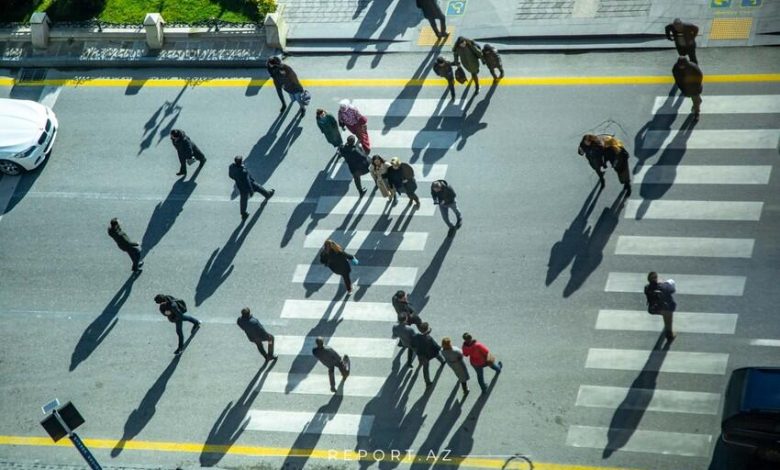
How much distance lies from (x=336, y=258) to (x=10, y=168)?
31.6 feet

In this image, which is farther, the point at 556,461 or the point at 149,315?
the point at 149,315

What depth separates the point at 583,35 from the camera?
88.1ft

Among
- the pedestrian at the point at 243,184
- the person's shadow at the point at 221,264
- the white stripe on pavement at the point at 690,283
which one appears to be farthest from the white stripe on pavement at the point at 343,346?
the white stripe on pavement at the point at 690,283

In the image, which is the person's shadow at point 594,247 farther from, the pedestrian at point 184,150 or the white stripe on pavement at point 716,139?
the pedestrian at point 184,150

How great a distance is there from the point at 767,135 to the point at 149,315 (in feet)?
45.5

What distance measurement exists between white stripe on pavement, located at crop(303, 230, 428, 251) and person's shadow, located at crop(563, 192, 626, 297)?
3.30 m

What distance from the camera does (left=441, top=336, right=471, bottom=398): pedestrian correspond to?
20.2 m

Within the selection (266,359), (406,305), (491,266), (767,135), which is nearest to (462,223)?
(491,266)

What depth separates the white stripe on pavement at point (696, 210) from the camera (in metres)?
22.8

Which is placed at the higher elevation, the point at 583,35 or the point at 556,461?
the point at 583,35

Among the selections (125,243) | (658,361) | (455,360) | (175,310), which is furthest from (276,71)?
(658,361)

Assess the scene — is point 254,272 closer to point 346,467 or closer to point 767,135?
point 346,467

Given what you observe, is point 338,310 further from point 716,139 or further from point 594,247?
point 716,139

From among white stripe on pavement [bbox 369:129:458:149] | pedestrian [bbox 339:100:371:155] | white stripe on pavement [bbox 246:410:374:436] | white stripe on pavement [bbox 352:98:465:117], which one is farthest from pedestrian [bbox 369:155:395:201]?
white stripe on pavement [bbox 246:410:374:436]
